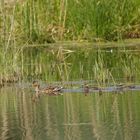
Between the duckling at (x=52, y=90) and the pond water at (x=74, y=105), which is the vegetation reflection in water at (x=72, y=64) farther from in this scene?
the duckling at (x=52, y=90)

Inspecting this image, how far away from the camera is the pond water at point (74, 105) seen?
23.0 feet

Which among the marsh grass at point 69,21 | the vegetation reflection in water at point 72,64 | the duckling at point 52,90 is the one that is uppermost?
the marsh grass at point 69,21

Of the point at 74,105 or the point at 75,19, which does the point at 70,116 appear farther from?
the point at 75,19

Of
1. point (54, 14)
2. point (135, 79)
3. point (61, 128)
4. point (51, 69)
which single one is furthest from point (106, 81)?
point (54, 14)

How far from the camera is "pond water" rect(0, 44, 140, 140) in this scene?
7.00 meters

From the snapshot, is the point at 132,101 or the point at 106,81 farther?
the point at 106,81

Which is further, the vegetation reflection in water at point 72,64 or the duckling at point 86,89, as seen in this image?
the vegetation reflection in water at point 72,64

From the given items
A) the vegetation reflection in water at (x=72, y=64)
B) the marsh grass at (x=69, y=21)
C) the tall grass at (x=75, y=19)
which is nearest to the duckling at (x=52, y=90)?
the vegetation reflection in water at (x=72, y=64)

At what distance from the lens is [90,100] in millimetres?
8680

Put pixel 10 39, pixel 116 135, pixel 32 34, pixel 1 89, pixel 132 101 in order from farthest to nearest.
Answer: pixel 32 34, pixel 10 39, pixel 1 89, pixel 132 101, pixel 116 135

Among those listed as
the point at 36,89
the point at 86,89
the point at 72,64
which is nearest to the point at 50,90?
the point at 36,89

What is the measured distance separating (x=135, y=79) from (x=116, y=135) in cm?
358

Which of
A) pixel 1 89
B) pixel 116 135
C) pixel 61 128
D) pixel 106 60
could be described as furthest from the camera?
pixel 106 60

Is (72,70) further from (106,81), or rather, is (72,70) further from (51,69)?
(106,81)
